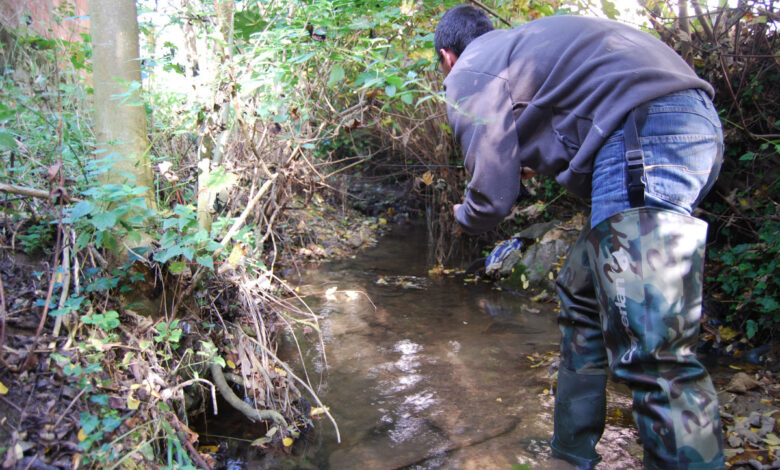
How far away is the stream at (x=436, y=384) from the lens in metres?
2.22

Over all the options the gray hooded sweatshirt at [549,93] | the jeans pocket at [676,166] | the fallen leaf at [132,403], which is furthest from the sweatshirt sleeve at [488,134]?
the fallen leaf at [132,403]

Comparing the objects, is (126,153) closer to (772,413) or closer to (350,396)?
(350,396)

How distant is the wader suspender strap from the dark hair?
31.7 inches

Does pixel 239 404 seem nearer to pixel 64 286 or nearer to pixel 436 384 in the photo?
pixel 64 286

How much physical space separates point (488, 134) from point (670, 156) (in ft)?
1.91

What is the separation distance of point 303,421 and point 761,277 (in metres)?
2.73

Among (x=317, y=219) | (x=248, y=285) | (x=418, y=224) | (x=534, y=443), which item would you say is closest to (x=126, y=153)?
(x=248, y=285)

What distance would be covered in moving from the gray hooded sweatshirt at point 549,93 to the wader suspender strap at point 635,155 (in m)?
0.03

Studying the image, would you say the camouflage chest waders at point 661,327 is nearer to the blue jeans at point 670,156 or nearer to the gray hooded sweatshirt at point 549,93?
the blue jeans at point 670,156

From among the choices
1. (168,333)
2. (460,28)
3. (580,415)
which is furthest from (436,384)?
(460,28)

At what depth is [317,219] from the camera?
7.51m

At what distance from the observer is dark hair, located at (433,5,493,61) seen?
2.12 metres

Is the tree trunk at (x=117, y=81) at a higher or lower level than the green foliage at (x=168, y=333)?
higher

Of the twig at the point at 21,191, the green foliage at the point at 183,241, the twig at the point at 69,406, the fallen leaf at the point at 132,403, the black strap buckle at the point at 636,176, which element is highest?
the black strap buckle at the point at 636,176
